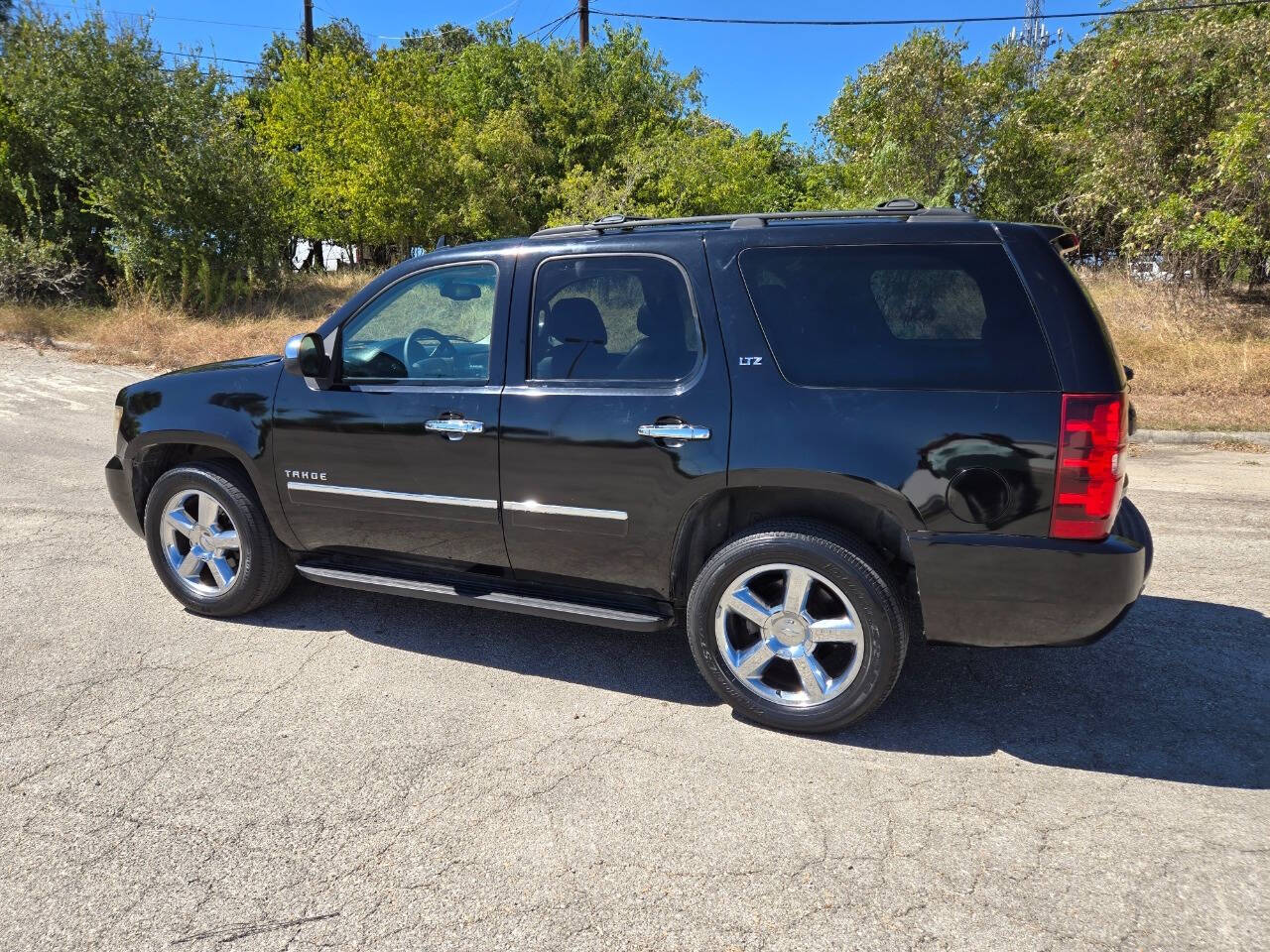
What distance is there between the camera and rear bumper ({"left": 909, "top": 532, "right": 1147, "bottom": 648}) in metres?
2.92

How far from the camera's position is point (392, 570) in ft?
13.4

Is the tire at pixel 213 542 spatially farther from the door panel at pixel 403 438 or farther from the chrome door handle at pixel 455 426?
the chrome door handle at pixel 455 426

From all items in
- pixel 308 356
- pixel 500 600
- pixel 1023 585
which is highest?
pixel 308 356

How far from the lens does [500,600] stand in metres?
3.74

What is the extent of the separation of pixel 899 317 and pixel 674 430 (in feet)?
3.09

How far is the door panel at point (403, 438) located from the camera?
3756 millimetres

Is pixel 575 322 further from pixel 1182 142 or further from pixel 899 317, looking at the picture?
pixel 1182 142

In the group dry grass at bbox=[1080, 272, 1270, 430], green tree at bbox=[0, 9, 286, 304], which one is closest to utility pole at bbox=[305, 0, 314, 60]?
green tree at bbox=[0, 9, 286, 304]

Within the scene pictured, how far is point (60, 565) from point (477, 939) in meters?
4.20

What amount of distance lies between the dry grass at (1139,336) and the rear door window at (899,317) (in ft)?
27.5

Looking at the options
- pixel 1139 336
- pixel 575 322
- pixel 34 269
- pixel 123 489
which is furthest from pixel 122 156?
pixel 1139 336

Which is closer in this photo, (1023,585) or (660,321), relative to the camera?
(1023,585)

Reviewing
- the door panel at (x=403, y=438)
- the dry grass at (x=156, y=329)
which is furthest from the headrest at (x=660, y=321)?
the dry grass at (x=156, y=329)

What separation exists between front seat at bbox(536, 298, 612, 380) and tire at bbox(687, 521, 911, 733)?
976 mm
